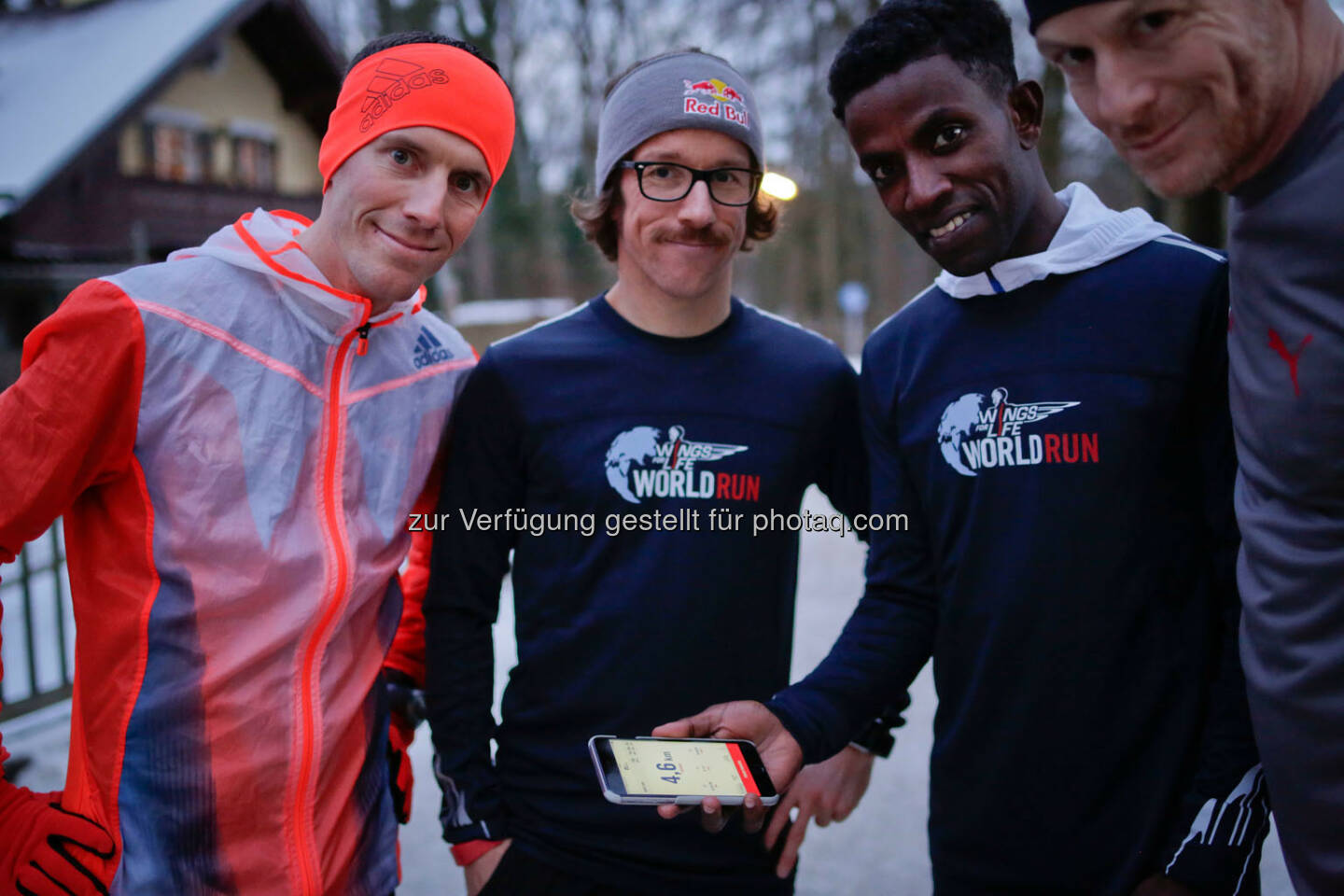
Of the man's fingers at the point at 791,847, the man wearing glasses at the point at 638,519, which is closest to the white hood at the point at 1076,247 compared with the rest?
the man wearing glasses at the point at 638,519

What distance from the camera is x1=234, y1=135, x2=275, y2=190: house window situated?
14.7m

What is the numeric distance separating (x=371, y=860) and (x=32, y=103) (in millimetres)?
14537

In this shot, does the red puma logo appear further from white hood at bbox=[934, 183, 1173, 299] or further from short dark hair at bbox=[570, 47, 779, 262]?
short dark hair at bbox=[570, 47, 779, 262]

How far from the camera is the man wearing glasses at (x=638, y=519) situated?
7.60 feet

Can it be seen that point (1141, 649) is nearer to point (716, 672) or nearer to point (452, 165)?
point (716, 672)

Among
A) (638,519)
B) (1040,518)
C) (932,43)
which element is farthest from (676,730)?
(932,43)

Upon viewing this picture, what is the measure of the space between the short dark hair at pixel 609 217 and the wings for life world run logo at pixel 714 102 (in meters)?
0.23

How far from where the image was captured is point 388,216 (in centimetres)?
222

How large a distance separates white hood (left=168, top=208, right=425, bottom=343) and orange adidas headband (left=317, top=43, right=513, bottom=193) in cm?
22

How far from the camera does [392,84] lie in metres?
2.29

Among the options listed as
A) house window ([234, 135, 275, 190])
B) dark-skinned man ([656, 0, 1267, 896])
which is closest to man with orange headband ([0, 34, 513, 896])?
dark-skinned man ([656, 0, 1267, 896])

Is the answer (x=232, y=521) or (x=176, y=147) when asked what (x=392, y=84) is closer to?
(x=232, y=521)

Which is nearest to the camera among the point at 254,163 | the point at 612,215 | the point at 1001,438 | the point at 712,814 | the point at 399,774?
the point at 712,814

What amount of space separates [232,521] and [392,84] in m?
1.09
